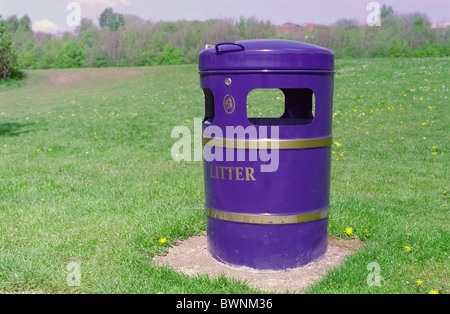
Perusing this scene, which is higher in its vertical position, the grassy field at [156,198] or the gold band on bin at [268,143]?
the gold band on bin at [268,143]

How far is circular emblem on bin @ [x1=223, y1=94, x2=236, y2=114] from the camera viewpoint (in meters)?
4.02

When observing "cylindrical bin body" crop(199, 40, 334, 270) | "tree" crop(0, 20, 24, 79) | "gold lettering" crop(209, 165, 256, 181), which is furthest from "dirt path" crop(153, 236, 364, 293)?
Result: "tree" crop(0, 20, 24, 79)

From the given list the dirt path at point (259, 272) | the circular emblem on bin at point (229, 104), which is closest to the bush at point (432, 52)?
the dirt path at point (259, 272)

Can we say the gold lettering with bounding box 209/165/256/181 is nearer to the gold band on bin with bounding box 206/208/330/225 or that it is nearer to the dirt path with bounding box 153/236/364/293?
the gold band on bin with bounding box 206/208/330/225

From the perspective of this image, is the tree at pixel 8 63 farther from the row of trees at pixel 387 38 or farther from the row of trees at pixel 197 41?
the row of trees at pixel 387 38

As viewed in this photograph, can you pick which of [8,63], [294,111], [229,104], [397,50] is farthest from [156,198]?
[397,50]

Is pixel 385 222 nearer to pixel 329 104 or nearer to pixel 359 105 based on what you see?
pixel 329 104

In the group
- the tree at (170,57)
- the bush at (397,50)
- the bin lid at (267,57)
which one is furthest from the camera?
the tree at (170,57)

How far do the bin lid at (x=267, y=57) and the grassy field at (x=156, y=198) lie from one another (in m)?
1.51

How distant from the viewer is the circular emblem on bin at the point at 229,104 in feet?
13.2

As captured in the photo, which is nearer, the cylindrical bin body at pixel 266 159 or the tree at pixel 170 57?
the cylindrical bin body at pixel 266 159

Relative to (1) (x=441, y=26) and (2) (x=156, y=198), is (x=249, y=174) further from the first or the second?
(1) (x=441, y=26)

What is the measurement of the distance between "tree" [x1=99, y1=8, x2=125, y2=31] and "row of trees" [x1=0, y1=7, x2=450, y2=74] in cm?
1128

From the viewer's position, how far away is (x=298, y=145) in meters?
4.01
